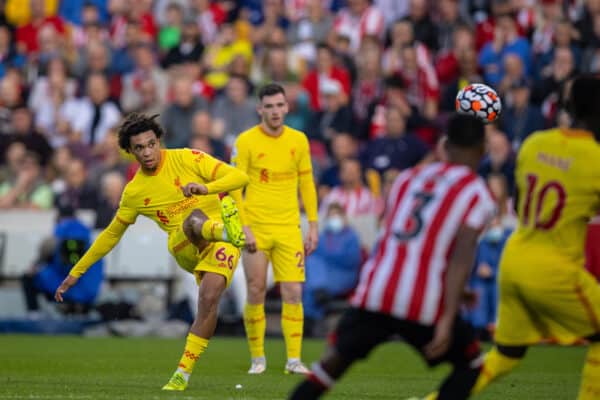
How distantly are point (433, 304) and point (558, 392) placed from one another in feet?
13.8

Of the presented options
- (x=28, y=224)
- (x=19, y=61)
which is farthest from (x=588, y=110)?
(x=19, y=61)

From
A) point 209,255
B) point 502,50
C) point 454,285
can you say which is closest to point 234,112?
point 502,50

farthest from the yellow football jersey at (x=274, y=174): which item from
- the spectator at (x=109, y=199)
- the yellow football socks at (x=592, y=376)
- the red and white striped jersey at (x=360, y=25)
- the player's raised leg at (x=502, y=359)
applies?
the red and white striped jersey at (x=360, y=25)

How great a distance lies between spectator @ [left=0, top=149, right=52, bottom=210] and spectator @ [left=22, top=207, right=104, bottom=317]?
178cm

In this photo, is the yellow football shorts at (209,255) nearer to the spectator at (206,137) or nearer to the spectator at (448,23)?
the spectator at (206,137)

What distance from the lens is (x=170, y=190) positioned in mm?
10656

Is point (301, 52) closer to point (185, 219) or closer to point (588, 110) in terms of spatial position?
point (185, 219)

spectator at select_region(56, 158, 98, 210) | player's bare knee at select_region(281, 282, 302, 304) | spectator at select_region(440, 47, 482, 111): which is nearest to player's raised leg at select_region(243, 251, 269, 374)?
player's bare knee at select_region(281, 282, 302, 304)

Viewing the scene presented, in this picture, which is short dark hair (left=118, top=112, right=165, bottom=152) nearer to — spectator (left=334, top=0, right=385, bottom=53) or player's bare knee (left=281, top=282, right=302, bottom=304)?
player's bare knee (left=281, top=282, right=302, bottom=304)

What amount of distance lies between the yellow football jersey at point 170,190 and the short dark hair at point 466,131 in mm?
3759

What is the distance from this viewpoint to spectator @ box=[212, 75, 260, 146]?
68.4 feet

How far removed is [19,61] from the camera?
24.4 meters

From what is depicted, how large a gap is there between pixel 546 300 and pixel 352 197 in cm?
1196

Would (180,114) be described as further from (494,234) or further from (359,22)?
(494,234)
